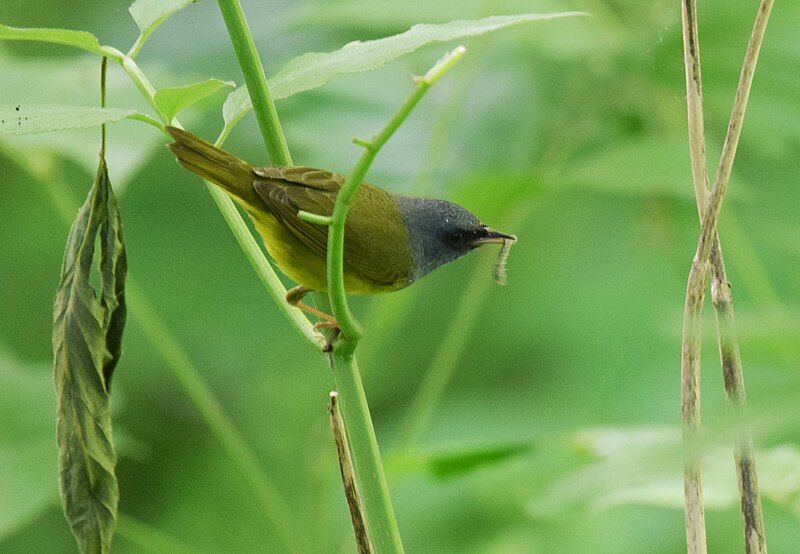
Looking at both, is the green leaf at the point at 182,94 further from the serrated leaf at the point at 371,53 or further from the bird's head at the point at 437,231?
the bird's head at the point at 437,231

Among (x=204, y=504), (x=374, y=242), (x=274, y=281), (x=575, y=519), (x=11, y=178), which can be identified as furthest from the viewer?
(x=11, y=178)

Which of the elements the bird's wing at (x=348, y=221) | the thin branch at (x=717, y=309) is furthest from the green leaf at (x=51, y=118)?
the bird's wing at (x=348, y=221)

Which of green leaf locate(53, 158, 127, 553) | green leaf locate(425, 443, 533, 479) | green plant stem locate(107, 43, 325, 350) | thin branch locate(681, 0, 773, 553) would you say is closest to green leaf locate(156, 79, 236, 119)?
green plant stem locate(107, 43, 325, 350)

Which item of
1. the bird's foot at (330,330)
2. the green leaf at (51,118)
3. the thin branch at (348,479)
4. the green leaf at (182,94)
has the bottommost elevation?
the thin branch at (348,479)

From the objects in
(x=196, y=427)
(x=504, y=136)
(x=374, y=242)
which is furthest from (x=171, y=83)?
(x=196, y=427)

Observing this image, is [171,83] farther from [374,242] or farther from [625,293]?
[625,293]

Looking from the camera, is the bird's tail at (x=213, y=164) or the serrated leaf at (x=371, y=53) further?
the bird's tail at (x=213, y=164)

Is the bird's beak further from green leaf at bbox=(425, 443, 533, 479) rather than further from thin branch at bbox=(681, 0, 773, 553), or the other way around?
thin branch at bbox=(681, 0, 773, 553)
